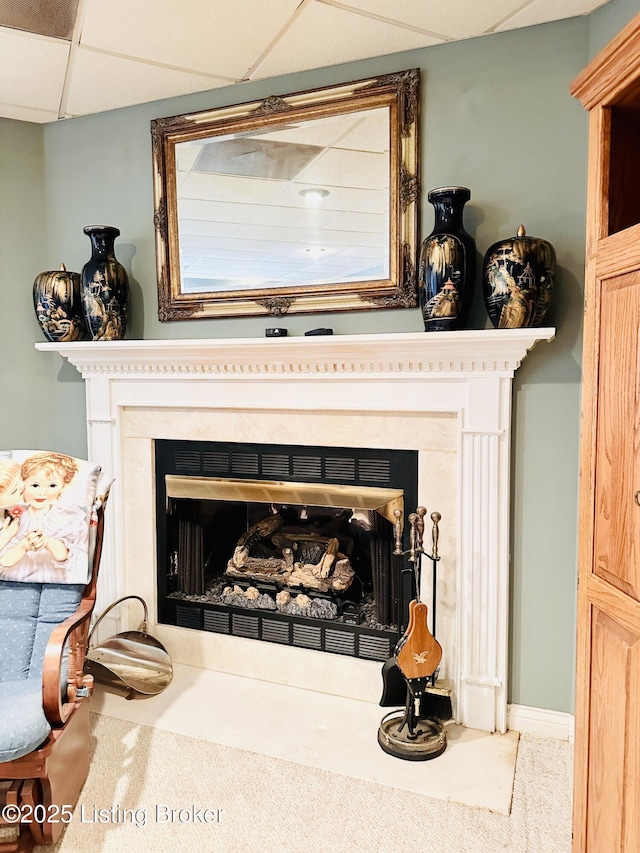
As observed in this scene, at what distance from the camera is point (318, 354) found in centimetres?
246

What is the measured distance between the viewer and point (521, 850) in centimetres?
177

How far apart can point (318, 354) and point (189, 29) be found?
1.22m

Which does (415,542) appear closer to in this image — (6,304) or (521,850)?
(521,850)

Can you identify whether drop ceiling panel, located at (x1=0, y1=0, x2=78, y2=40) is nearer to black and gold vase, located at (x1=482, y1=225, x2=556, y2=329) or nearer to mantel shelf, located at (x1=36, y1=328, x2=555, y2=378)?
mantel shelf, located at (x1=36, y1=328, x2=555, y2=378)

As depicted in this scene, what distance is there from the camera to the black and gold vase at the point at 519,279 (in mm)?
2066

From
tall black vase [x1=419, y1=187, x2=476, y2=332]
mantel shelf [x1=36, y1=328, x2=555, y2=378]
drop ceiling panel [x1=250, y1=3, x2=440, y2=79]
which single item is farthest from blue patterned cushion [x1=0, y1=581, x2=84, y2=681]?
drop ceiling panel [x1=250, y1=3, x2=440, y2=79]

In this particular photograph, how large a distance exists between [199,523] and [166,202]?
1.49 m

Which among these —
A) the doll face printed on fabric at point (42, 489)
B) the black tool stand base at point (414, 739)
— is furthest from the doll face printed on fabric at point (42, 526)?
the black tool stand base at point (414, 739)

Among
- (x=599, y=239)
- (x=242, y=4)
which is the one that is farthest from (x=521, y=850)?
(x=242, y=4)

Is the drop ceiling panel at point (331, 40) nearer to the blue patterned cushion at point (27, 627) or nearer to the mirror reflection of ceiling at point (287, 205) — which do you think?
the mirror reflection of ceiling at point (287, 205)

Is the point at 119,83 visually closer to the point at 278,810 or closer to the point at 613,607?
the point at 613,607

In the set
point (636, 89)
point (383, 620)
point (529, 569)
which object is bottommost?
point (383, 620)

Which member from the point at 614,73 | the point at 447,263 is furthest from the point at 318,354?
the point at 614,73

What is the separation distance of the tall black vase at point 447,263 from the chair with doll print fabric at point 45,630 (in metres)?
1.35
